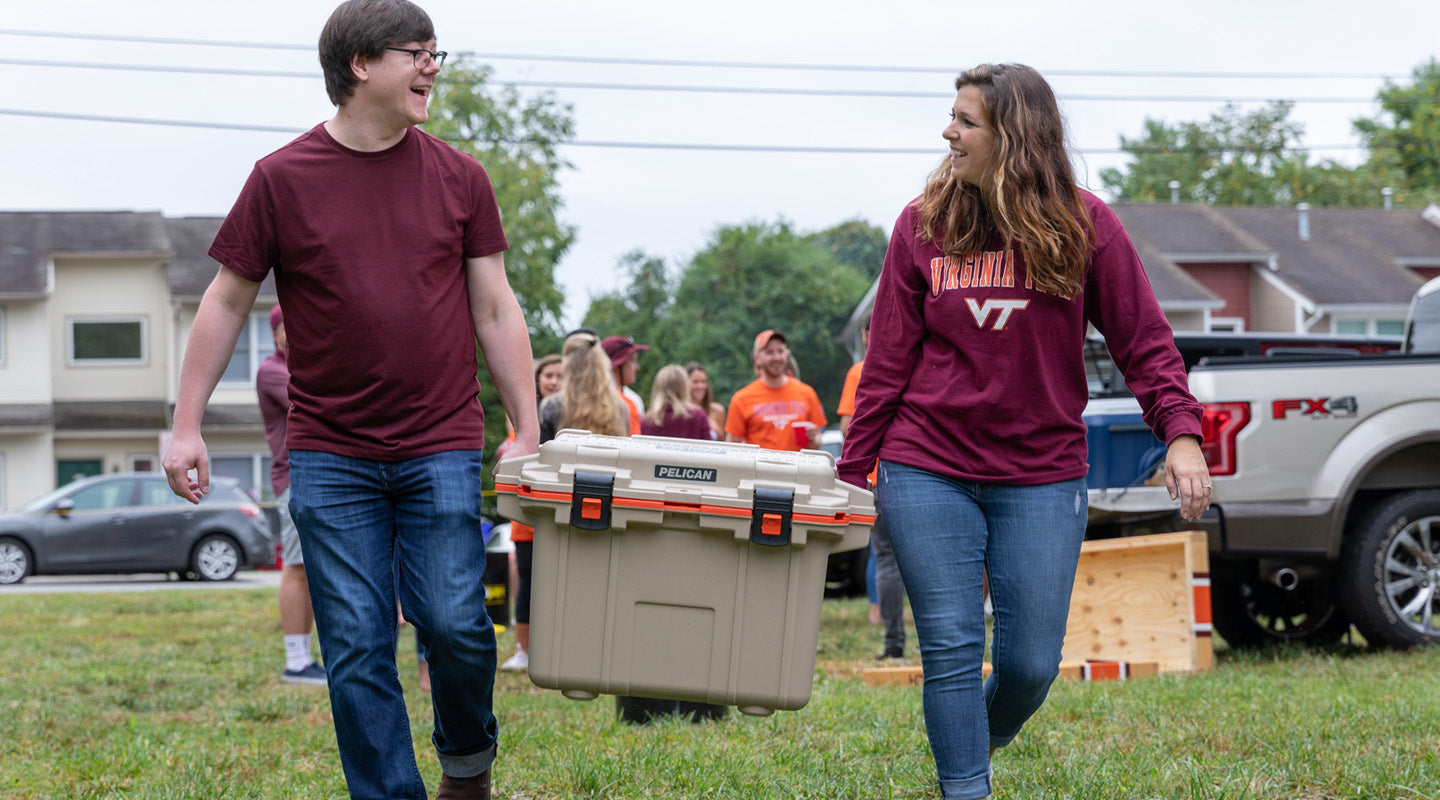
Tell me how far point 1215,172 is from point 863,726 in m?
60.0

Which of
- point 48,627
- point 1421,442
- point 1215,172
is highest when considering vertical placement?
point 1215,172

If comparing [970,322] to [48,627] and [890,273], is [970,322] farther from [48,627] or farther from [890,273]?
[48,627]

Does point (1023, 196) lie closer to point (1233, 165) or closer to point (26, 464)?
point (26, 464)

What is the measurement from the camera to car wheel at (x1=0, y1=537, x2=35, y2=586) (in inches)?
766

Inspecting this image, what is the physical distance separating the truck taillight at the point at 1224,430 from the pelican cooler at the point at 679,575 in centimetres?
468

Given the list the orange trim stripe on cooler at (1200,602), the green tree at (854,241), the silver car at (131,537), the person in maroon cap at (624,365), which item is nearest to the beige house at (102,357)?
the silver car at (131,537)

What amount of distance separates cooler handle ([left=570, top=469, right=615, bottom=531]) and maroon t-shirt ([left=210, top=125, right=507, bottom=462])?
1.32 feet

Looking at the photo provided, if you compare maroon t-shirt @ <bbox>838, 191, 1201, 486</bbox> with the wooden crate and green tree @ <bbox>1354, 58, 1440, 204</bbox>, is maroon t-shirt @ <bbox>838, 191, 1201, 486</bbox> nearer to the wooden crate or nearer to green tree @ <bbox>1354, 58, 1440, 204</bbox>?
the wooden crate

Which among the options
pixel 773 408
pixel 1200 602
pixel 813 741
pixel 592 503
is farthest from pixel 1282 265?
pixel 592 503

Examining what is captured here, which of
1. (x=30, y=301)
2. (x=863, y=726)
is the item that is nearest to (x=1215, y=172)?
(x=30, y=301)

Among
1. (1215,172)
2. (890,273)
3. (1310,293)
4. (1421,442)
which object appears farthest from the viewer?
(1215,172)

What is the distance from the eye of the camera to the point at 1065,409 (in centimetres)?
358

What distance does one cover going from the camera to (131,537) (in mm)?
19375

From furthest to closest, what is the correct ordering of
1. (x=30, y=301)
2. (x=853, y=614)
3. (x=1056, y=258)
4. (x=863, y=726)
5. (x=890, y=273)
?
(x=30, y=301)
(x=853, y=614)
(x=863, y=726)
(x=890, y=273)
(x=1056, y=258)
